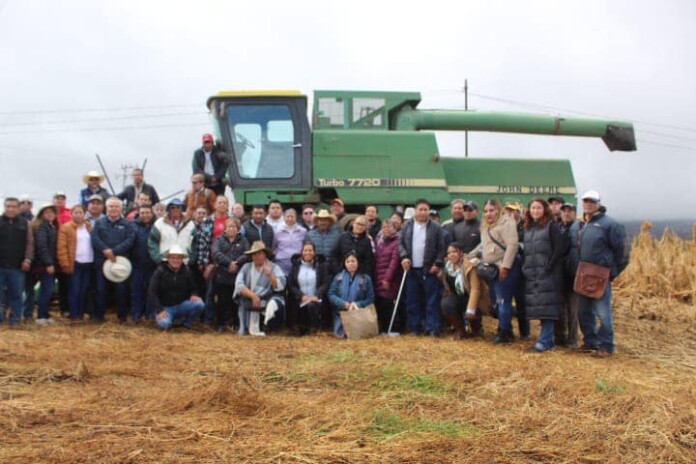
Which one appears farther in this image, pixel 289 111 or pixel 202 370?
pixel 289 111

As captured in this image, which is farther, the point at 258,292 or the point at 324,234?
the point at 324,234

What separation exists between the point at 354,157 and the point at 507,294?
3.58 metres

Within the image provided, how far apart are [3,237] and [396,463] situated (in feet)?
22.6

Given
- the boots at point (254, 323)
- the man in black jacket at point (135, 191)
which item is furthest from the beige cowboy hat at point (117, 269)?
the boots at point (254, 323)

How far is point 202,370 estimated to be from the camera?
6.29 meters

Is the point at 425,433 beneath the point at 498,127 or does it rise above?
beneath

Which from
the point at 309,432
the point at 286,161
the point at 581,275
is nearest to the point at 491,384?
the point at 309,432

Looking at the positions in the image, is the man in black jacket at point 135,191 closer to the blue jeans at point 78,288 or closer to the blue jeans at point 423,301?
the blue jeans at point 78,288

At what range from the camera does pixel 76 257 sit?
30.3ft

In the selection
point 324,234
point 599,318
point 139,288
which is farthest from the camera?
point 139,288

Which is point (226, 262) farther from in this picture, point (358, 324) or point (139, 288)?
point (358, 324)

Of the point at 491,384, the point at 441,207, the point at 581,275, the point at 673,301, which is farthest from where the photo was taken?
the point at 673,301

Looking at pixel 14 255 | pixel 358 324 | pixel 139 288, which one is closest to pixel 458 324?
pixel 358 324

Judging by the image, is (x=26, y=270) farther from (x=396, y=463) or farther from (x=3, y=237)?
(x=396, y=463)
